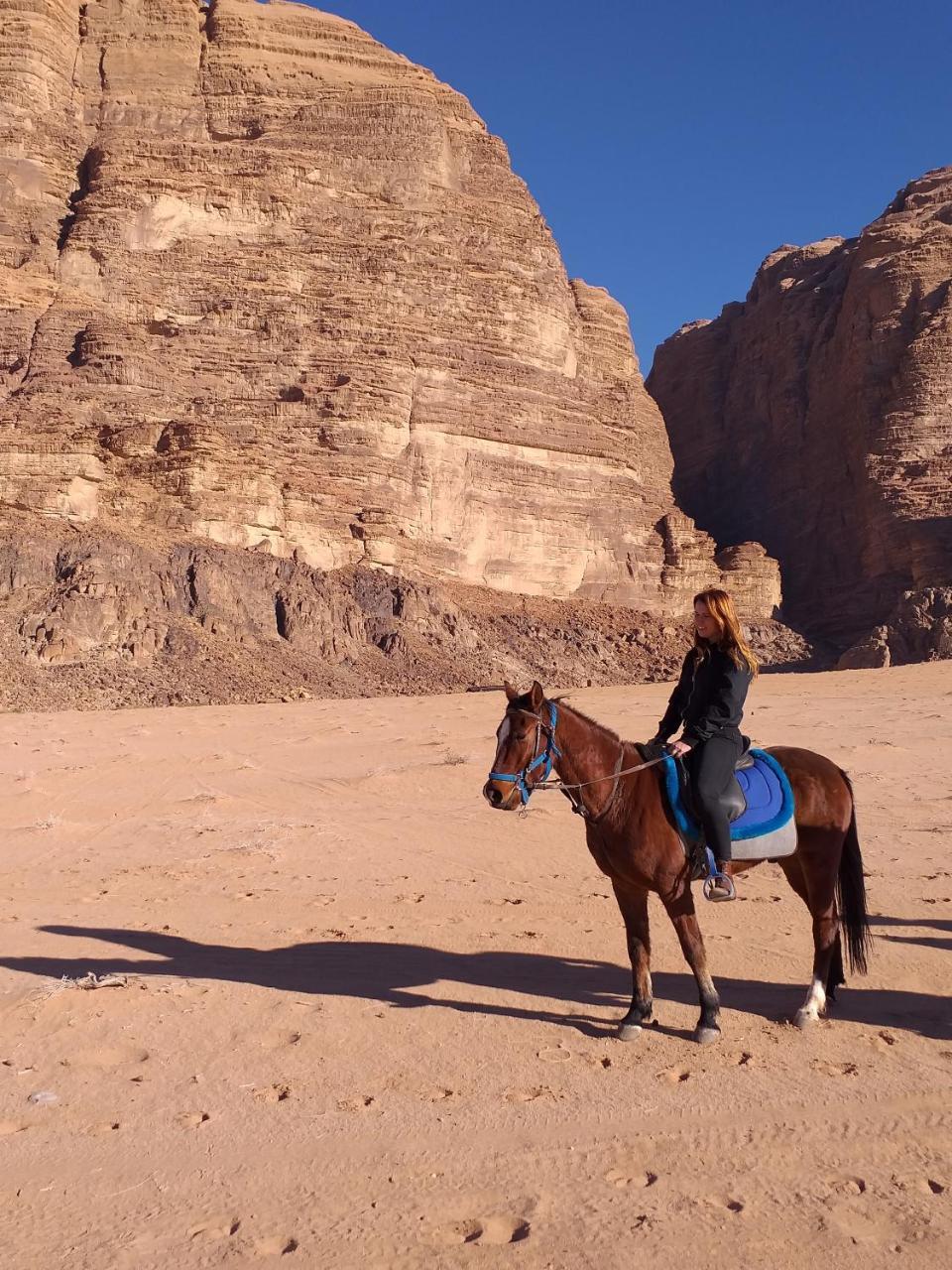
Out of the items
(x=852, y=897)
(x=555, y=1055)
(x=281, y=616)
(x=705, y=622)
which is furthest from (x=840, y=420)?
(x=555, y=1055)

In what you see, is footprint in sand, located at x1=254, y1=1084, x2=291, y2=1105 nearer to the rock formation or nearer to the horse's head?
the horse's head

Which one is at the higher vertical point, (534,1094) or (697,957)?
(697,957)

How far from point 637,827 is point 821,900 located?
54.2 inches

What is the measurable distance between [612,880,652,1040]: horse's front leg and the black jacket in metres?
0.94

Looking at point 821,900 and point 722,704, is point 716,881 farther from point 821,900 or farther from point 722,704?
point 722,704

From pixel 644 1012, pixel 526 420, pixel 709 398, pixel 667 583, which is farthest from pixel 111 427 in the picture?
pixel 709 398

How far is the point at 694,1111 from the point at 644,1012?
98 centimetres

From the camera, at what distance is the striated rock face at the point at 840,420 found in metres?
57.4

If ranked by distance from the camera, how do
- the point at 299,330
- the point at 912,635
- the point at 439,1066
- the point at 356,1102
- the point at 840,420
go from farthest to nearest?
the point at 840,420
the point at 299,330
the point at 912,635
the point at 439,1066
the point at 356,1102

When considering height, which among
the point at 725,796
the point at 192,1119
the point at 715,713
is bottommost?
the point at 192,1119

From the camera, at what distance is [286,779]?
14.2 m

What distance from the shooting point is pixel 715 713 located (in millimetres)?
5367

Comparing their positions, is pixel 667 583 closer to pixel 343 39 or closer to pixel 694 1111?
pixel 343 39

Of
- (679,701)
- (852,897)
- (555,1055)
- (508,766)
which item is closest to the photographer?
(555,1055)
